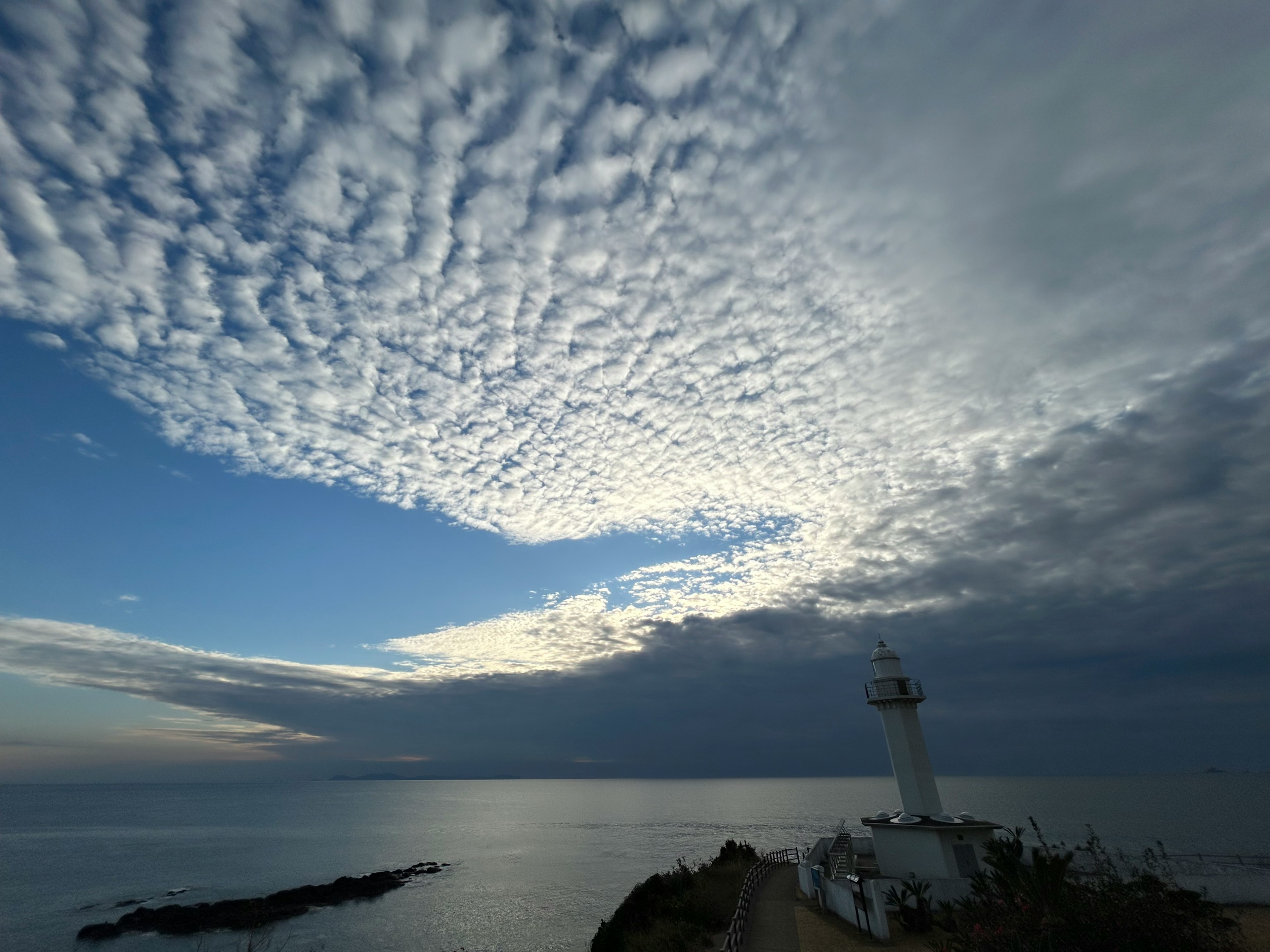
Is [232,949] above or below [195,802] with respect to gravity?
below

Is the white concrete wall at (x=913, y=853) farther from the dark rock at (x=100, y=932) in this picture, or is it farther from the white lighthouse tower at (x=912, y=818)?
the dark rock at (x=100, y=932)

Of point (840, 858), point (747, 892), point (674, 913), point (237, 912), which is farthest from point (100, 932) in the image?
point (840, 858)

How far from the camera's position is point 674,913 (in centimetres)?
2234

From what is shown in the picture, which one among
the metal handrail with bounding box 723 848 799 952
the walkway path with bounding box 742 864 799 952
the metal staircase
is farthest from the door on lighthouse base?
the metal handrail with bounding box 723 848 799 952

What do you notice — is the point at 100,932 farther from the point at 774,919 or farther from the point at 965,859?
the point at 965,859

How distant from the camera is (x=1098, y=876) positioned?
19.7 m

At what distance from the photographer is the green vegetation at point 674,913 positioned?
62.3 ft

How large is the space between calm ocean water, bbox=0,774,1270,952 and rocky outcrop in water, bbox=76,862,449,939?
1.36 m

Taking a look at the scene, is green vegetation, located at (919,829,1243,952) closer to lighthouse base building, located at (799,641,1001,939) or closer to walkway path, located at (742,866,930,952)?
walkway path, located at (742,866,930,952)

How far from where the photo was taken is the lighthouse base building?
65.2 ft

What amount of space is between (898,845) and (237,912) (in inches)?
1520

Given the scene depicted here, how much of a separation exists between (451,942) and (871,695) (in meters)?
24.7

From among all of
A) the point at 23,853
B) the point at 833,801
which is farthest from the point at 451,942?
the point at 833,801

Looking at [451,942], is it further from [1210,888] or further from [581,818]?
[581,818]
